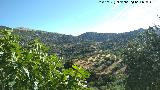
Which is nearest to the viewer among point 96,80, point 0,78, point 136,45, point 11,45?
point 0,78

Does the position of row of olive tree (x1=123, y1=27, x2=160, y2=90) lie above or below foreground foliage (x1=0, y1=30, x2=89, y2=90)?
below

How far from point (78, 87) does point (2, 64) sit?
1.71 meters

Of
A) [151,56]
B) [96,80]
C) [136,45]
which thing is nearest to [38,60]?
[151,56]

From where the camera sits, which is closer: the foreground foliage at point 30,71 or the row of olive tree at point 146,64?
the foreground foliage at point 30,71

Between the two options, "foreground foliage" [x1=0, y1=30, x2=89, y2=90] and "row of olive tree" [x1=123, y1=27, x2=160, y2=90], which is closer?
"foreground foliage" [x1=0, y1=30, x2=89, y2=90]

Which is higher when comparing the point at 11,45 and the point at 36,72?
the point at 11,45

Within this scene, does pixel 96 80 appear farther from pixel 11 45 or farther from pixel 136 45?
pixel 11 45

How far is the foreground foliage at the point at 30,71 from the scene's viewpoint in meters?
7.04

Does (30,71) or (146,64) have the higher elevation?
(30,71)

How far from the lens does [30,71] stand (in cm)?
728

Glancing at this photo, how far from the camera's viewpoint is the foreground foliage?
7.04 meters

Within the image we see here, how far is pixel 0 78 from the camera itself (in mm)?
6914

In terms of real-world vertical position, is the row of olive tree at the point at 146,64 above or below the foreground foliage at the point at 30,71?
below

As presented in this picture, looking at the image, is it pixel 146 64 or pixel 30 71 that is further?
pixel 146 64
